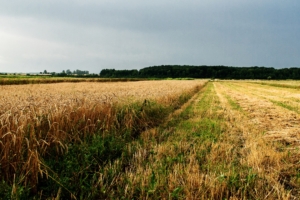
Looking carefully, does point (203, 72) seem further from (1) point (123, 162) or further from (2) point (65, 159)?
(2) point (65, 159)

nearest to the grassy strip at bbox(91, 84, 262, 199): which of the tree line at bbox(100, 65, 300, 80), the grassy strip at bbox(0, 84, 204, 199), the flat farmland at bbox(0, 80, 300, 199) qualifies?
the flat farmland at bbox(0, 80, 300, 199)

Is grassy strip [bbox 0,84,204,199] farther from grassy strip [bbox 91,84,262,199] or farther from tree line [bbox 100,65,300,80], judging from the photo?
tree line [bbox 100,65,300,80]

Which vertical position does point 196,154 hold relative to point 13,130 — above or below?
below

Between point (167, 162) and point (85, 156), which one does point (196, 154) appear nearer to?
point (167, 162)

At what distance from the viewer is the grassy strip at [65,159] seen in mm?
3568

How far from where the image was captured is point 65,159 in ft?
14.3

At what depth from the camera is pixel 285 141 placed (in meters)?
6.90

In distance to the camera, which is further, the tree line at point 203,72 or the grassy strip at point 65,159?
the tree line at point 203,72

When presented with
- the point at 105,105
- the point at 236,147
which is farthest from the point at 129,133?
the point at 236,147

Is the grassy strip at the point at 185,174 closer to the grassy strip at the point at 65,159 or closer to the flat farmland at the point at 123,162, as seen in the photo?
the flat farmland at the point at 123,162

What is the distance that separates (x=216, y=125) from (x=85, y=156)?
5754mm

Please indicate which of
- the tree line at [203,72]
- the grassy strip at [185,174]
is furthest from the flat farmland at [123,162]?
the tree line at [203,72]

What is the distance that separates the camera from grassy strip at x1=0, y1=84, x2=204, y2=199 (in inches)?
140

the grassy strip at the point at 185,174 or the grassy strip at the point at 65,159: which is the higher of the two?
the grassy strip at the point at 65,159
